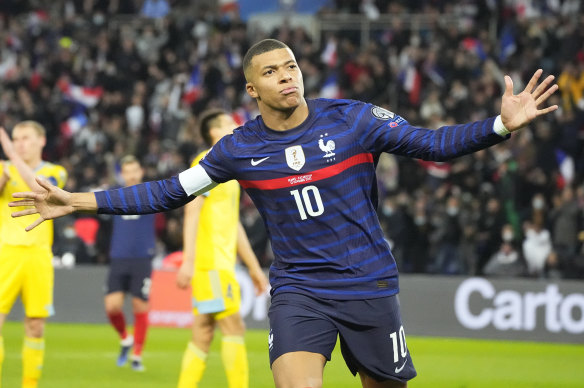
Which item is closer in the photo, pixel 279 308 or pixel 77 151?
pixel 279 308

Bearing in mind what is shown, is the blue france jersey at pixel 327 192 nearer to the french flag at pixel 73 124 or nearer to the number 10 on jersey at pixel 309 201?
the number 10 on jersey at pixel 309 201

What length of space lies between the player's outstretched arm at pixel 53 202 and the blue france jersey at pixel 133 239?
6341 millimetres

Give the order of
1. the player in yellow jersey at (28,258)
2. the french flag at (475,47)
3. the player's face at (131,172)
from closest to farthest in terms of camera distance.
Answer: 1. the player in yellow jersey at (28,258)
2. the player's face at (131,172)
3. the french flag at (475,47)

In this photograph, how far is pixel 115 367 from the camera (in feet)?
35.7

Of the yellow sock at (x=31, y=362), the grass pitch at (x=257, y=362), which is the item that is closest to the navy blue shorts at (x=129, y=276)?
the grass pitch at (x=257, y=362)

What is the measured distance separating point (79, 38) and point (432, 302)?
13.4 meters

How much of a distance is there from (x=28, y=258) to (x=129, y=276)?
304cm

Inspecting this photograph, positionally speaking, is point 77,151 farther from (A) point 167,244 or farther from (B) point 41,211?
(B) point 41,211

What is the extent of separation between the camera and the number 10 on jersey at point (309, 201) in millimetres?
4934

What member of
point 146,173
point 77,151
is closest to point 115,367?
point 146,173

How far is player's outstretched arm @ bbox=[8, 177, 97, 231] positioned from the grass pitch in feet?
15.8

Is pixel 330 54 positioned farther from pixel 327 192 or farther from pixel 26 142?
pixel 327 192

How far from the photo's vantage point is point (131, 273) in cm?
1116

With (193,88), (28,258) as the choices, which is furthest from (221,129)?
(193,88)
